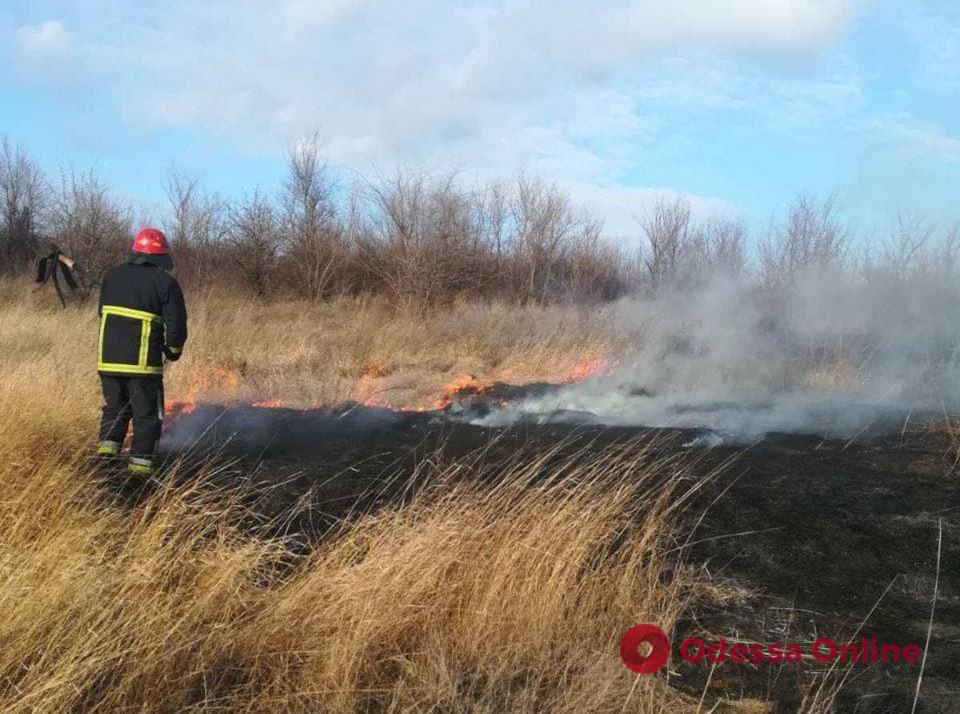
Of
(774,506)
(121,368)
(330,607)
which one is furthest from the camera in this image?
(121,368)

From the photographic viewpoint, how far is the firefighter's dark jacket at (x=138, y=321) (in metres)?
5.46

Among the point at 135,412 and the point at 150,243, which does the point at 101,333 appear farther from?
the point at 150,243

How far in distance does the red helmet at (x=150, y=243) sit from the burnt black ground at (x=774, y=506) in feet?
5.70

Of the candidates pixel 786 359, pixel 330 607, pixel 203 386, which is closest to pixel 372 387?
pixel 203 386

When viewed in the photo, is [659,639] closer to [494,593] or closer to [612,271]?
[494,593]

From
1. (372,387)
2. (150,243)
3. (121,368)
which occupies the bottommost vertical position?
(372,387)

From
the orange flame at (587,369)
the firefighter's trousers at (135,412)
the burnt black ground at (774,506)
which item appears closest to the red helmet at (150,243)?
the firefighter's trousers at (135,412)

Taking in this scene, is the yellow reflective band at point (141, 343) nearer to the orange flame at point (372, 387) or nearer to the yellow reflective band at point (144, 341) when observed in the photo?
the yellow reflective band at point (144, 341)

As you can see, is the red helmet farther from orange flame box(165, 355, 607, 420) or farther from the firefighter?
orange flame box(165, 355, 607, 420)

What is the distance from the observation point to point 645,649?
305 cm

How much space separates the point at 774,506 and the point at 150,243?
198 inches

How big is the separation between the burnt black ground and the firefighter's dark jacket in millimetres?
945

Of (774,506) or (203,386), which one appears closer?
(774,506)

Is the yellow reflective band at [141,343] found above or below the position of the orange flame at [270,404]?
above
